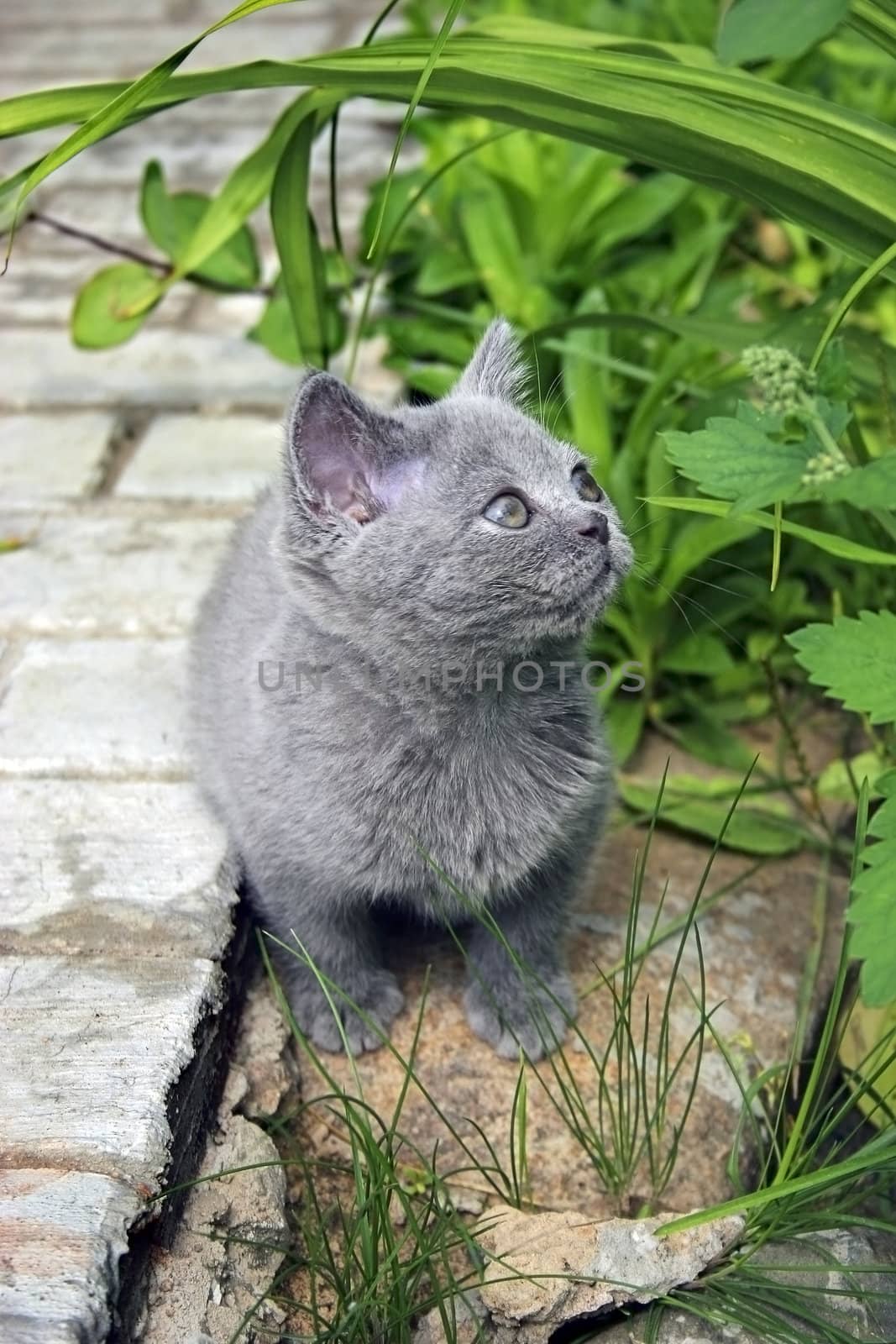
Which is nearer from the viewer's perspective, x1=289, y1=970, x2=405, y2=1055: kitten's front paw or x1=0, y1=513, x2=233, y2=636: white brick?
x1=289, y1=970, x2=405, y2=1055: kitten's front paw

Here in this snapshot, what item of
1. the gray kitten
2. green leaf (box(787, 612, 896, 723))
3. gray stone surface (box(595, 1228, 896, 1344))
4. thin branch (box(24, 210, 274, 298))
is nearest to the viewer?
green leaf (box(787, 612, 896, 723))

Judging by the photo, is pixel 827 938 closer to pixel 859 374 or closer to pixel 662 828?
pixel 662 828

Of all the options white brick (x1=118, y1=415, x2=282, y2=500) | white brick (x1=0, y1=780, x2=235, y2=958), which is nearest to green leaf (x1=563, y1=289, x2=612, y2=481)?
white brick (x1=118, y1=415, x2=282, y2=500)

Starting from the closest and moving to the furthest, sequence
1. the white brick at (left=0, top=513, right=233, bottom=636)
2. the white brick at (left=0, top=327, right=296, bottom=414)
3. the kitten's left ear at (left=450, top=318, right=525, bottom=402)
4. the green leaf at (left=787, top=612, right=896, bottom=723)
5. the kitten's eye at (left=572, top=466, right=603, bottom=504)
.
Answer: the green leaf at (left=787, top=612, right=896, bottom=723) → the kitten's eye at (left=572, top=466, right=603, bottom=504) → the kitten's left ear at (left=450, top=318, right=525, bottom=402) → the white brick at (left=0, top=513, right=233, bottom=636) → the white brick at (left=0, top=327, right=296, bottom=414)

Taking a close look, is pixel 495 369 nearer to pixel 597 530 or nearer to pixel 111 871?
pixel 597 530

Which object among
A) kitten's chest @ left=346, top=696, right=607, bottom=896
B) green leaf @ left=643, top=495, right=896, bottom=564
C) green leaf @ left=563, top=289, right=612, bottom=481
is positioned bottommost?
kitten's chest @ left=346, top=696, right=607, bottom=896

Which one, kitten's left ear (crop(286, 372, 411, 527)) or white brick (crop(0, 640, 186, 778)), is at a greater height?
kitten's left ear (crop(286, 372, 411, 527))

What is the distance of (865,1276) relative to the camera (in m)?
1.51

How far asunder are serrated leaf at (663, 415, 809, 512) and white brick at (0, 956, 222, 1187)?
0.89 meters

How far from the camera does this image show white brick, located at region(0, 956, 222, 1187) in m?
1.43

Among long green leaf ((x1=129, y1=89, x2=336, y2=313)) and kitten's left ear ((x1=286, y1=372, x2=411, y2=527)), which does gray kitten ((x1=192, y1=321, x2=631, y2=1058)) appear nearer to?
kitten's left ear ((x1=286, y1=372, x2=411, y2=527))

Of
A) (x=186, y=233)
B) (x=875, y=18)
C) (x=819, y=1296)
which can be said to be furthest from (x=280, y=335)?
(x=819, y=1296)

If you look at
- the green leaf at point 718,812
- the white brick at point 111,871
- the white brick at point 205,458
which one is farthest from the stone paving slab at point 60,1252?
the white brick at point 205,458

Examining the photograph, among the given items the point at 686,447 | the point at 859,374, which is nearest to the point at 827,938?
the point at 859,374
